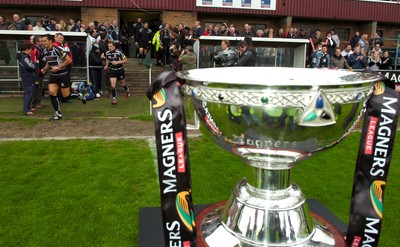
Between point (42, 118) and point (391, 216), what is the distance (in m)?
6.97

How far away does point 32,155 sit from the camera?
5.14 meters

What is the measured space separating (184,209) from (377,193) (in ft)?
3.15

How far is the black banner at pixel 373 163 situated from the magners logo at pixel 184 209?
82 cm

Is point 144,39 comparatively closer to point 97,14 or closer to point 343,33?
point 97,14

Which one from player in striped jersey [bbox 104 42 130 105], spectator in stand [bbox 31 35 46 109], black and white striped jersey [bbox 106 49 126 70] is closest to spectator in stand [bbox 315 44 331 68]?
player in striped jersey [bbox 104 42 130 105]

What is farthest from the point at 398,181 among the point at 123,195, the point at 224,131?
the point at 224,131

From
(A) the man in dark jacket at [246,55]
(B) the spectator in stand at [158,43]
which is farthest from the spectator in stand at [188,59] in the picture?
(B) the spectator in stand at [158,43]

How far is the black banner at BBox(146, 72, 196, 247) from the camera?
1645 mm

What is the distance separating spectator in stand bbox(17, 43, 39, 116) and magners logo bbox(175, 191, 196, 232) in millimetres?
7493

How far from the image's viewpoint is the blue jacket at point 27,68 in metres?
8.00

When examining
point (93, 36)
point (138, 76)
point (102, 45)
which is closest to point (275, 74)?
A: point (102, 45)

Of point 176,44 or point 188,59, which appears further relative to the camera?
point 176,44

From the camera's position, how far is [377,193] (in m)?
1.82

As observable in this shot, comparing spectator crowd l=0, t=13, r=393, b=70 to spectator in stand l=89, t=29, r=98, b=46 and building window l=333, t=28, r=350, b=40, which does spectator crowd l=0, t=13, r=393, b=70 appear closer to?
spectator in stand l=89, t=29, r=98, b=46
